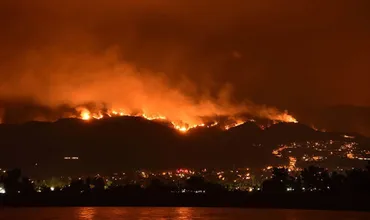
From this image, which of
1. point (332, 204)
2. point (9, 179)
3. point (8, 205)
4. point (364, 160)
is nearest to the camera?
point (332, 204)

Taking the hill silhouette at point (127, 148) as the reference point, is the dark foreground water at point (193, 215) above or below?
below

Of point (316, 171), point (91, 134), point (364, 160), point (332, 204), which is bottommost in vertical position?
point (332, 204)

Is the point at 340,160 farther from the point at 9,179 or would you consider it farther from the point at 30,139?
the point at 30,139

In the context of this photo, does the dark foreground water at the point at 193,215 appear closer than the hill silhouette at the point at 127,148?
Yes

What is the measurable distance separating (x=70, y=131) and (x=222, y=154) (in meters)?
48.0

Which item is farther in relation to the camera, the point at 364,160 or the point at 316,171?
the point at 364,160

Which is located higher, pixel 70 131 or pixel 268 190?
pixel 70 131

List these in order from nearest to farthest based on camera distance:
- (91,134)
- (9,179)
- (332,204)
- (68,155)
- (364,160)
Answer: (332,204)
(9,179)
(364,160)
(68,155)
(91,134)

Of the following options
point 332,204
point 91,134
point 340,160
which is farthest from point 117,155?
point 332,204

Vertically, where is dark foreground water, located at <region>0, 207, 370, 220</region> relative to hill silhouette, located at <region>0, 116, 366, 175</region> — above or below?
below

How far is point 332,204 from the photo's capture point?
8656 centimetres

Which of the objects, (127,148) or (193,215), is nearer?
(193,215)

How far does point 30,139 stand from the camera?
7190 inches

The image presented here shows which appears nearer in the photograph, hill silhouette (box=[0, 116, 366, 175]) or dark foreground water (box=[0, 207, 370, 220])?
dark foreground water (box=[0, 207, 370, 220])
